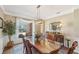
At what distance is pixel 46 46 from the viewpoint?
2.02 metres

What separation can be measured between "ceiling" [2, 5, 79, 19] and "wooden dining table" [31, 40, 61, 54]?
0.50 metres

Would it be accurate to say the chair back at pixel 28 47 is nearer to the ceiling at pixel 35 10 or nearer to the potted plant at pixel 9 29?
the potted plant at pixel 9 29

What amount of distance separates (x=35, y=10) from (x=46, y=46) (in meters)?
0.72

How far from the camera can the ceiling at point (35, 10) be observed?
196cm

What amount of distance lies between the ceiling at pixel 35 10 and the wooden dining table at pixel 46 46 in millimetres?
499

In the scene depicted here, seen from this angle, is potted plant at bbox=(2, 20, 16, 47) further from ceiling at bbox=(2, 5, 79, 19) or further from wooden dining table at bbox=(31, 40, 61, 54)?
wooden dining table at bbox=(31, 40, 61, 54)

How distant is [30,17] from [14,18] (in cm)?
30

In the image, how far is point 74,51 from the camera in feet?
6.68

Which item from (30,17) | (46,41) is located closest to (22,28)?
(30,17)

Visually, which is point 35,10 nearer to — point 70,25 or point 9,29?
point 9,29

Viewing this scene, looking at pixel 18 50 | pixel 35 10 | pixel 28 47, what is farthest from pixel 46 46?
pixel 35 10

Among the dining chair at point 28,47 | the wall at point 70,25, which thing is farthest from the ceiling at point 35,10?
the dining chair at point 28,47
